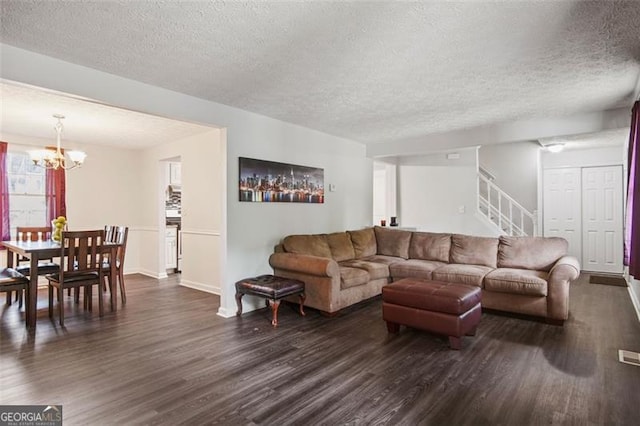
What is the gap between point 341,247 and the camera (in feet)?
16.3

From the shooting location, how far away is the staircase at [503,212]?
6.16m

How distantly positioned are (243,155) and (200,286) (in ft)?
7.95

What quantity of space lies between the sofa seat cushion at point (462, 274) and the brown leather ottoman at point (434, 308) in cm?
84

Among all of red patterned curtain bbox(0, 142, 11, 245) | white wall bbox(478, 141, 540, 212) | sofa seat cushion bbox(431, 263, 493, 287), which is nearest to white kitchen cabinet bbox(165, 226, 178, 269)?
red patterned curtain bbox(0, 142, 11, 245)

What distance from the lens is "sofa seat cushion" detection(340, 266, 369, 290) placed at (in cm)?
394

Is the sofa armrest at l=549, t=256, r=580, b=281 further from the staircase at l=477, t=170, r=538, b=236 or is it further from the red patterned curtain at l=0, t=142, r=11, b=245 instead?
the red patterned curtain at l=0, t=142, r=11, b=245

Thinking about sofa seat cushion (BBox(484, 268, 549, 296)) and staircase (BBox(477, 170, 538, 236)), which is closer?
sofa seat cushion (BBox(484, 268, 549, 296))

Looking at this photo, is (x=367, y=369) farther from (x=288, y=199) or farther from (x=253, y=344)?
(x=288, y=199)

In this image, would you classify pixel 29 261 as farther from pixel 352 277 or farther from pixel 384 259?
pixel 384 259

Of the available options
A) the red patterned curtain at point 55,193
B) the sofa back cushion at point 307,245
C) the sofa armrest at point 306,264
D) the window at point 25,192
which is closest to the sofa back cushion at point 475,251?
the sofa back cushion at point 307,245

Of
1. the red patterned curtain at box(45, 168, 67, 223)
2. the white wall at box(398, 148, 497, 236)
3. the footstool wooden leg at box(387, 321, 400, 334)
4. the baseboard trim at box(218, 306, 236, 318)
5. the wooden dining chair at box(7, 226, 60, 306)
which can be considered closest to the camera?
the footstool wooden leg at box(387, 321, 400, 334)

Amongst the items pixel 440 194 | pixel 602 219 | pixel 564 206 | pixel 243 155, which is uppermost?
pixel 243 155

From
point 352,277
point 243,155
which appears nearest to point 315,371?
point 352,277

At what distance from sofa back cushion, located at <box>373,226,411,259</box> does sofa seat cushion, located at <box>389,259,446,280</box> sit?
1.43 ft
